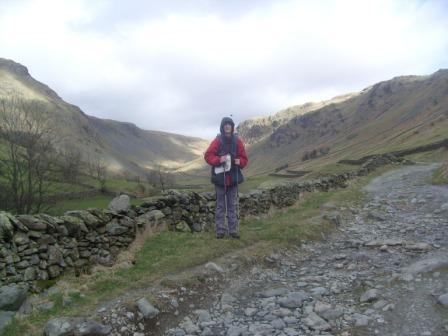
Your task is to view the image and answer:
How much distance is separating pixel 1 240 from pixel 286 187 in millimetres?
15317

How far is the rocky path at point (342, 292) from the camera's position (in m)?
6.17

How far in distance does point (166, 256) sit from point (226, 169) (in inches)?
130

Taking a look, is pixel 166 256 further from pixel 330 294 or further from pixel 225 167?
pixel 330 294

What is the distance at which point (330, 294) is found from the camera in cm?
752

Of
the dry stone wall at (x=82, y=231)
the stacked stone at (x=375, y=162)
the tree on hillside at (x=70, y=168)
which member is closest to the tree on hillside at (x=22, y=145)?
the tree on hillside at (x=70, y=168)

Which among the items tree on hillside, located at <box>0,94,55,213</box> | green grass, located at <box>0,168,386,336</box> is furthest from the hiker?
tree on hillside, located at <box>0,94,55,213</box>

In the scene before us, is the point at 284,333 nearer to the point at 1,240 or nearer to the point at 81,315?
the point at 81,315

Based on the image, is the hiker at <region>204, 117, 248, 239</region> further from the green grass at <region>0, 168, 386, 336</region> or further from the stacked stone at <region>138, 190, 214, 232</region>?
the stacked stone at <region>138, 190, 214, 232</region>

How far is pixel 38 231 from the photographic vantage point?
8375 millimetres

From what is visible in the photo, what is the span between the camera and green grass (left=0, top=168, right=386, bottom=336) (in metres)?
6.80

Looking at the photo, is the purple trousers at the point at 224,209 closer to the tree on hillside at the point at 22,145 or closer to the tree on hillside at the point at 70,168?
the tree on hillside at the point at 22,145

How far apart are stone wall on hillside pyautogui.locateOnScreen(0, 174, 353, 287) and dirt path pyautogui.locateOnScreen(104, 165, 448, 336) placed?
2668mm

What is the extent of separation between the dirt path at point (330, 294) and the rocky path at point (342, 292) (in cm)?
2

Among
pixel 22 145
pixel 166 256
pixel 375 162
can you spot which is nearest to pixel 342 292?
pixel 166 256
